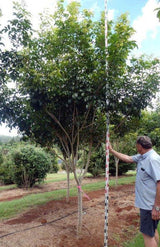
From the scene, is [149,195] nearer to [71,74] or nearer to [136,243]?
[136,243]

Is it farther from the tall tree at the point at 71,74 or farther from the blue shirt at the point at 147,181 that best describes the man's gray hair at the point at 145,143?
the tall tree at the point at 71,74

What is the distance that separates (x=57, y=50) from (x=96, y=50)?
839mm

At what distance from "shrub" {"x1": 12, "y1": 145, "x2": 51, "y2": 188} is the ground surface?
4065 millimetres

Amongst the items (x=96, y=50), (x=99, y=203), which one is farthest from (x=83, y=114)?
(x=99, y=203)

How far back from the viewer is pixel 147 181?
3.42m

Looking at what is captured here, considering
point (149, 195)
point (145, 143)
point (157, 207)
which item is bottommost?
point (157, 207)

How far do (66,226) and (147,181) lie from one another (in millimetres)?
3068

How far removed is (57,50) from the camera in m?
4.74

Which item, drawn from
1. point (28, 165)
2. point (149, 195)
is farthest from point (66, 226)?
point (28, 165)

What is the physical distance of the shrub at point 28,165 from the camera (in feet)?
38.3

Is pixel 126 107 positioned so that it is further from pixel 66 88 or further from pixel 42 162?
pixel 42 162

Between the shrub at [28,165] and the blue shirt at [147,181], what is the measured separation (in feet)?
29.2

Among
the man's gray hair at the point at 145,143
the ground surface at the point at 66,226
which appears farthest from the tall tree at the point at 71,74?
the man's gray hair at the point at 145,143

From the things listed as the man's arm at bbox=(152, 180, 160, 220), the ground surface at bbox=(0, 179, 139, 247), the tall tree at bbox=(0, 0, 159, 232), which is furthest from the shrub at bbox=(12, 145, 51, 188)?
the man's arm at bbox=(152, 180, 160, 220)
